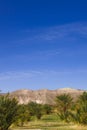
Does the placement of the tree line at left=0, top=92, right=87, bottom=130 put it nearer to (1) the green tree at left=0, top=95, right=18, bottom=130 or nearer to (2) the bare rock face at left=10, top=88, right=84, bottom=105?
(1) the green tree at left=0, top=95, right=18, bottom=130

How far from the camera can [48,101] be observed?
160 meters

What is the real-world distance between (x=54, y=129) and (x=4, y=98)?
20.2ft

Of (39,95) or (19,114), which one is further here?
(39,95)

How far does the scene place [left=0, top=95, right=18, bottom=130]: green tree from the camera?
31.1m

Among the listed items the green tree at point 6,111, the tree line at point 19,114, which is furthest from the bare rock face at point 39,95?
the green tree at point 6,111

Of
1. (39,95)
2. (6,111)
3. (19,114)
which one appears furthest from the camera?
(39,95)

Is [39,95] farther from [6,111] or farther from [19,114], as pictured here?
[6,111]

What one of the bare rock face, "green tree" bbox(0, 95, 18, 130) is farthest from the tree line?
the bare rock face

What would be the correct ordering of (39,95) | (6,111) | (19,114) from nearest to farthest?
(6,111), (19,114), (39,95)

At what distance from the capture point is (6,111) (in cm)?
3148

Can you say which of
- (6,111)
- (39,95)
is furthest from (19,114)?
(39,95)

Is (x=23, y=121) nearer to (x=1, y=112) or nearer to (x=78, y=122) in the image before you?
(x=78, y=122)

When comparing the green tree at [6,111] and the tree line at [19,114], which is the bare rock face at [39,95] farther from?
the green tree at [6,111]

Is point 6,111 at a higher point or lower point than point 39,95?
lower
